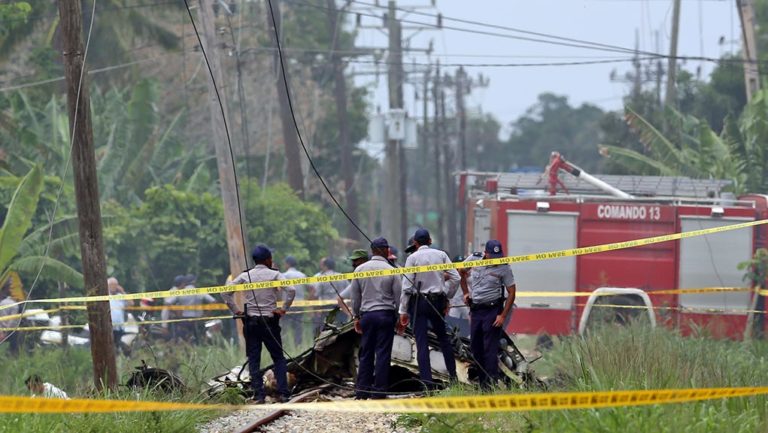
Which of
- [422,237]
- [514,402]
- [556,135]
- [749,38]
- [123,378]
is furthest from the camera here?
[556,135]

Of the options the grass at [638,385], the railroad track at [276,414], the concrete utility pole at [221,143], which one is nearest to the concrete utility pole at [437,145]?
the concrete utility pole at [221,143]

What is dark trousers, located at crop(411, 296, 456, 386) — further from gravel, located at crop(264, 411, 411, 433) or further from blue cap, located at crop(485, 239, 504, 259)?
gravel, located at crop(264, 411, 411, 433)

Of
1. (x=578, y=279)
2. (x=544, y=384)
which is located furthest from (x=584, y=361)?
(x=578, y=279)

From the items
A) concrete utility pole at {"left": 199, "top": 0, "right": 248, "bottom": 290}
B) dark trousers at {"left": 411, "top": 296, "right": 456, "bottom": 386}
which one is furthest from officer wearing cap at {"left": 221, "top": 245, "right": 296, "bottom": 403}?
concrete utility pole at {"left": 199, "top": 0, "right": 248, "bottom": 290}

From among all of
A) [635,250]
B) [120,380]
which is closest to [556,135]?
[635,250]

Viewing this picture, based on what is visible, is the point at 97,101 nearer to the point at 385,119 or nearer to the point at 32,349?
the point at 385,119

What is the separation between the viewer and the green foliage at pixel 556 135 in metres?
105

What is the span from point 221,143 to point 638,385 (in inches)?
443

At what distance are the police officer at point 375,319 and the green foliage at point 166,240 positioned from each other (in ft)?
51.7

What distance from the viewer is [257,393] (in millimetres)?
13305

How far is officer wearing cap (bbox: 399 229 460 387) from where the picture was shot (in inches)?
514

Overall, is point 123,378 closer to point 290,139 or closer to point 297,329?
point 297,329

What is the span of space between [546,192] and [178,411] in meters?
13.2

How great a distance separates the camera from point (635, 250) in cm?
2123
